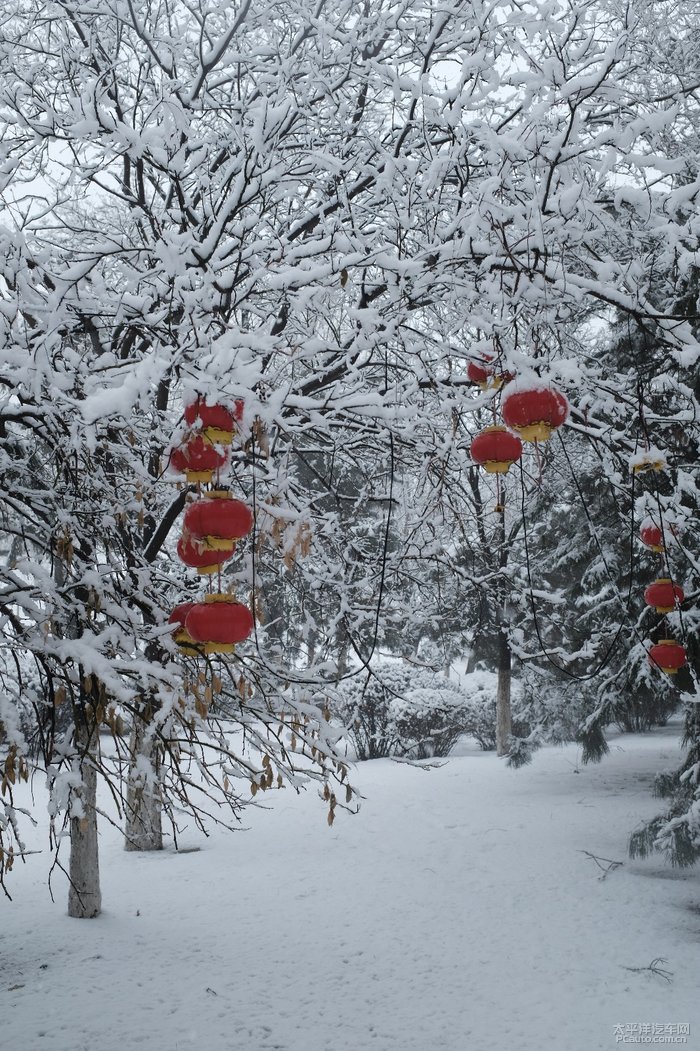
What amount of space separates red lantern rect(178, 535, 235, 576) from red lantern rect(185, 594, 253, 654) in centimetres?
11

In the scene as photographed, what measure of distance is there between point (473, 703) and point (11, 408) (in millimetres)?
13685

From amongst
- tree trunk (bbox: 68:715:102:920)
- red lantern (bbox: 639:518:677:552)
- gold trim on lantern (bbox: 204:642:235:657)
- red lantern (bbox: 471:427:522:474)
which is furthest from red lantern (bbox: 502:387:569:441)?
tree trunk (bbox: 68:715:102:920)

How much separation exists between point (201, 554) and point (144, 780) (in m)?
1.96

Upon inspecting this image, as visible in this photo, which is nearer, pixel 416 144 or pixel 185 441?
pixel 185 441

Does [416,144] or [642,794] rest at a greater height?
[416,144]

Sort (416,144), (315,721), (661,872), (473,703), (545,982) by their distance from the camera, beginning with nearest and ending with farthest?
(315,721), (416,144), (545,982), (661,872), (473,703)

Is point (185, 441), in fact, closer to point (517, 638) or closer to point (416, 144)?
point (416, 144)

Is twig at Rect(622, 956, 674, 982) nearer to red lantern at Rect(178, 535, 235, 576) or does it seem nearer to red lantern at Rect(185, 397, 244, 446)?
red lantern at Rect(178, 535, 235, 576)

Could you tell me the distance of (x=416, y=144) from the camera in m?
4.80

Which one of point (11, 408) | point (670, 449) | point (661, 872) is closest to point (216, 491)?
point (11, 408)

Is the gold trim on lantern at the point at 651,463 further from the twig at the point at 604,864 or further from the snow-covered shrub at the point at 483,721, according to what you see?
the snow-covered shrub at the point at 483,721

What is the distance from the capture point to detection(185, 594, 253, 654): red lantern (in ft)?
7.80

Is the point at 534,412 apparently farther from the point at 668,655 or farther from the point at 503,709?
the point at 503,709

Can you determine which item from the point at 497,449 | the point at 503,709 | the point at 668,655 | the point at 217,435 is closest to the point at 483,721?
the point at 503,709
